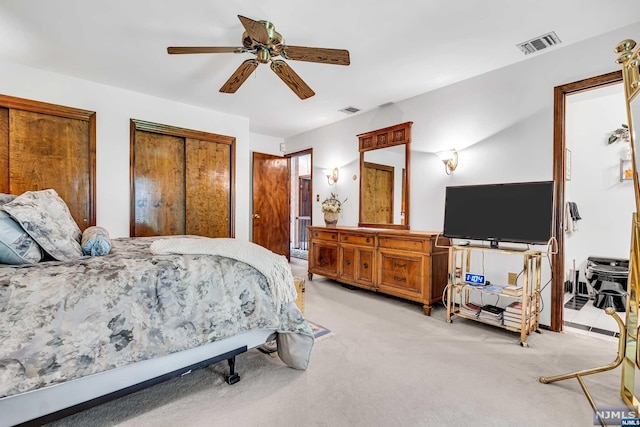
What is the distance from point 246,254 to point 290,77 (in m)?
1.68

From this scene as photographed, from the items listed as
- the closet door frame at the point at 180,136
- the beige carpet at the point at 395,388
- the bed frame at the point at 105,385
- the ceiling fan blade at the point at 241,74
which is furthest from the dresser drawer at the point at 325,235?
the bed frame at the point at 105,385

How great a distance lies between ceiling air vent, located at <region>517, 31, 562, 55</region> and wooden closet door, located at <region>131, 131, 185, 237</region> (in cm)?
420

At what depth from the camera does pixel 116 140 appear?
3.80 m

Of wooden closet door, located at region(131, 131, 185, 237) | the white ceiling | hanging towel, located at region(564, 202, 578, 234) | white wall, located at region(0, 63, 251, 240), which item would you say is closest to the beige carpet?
hanging towel, located at region(564, 202, 578, 234)

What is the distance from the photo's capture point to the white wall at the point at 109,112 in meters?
3.28

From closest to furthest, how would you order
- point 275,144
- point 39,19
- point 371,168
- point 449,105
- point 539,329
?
point 39,19
point 539,329
point 449,105
point 371,168
point 275,144

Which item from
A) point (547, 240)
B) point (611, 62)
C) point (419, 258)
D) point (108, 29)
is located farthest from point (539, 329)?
point (108, 29)

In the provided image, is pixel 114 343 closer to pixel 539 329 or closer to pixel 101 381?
pixel 101 381

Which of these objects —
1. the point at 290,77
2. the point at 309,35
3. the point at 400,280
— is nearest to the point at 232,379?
the point at 400,280

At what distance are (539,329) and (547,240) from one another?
0.94m

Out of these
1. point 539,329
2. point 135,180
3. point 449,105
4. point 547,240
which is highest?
point 449,105

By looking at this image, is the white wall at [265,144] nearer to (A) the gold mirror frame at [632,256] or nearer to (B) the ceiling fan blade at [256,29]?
(B) the ceiling fan blade at [256,29]

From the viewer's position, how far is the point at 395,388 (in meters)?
1.81

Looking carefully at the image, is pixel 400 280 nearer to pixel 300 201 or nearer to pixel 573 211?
pixel 573 211
